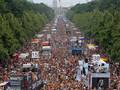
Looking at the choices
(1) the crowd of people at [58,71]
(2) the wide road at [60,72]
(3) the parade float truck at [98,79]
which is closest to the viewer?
(3) the parade float truck at [98,79]

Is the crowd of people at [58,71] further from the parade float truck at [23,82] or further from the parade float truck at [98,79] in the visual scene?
the parade float truck at [23,82]

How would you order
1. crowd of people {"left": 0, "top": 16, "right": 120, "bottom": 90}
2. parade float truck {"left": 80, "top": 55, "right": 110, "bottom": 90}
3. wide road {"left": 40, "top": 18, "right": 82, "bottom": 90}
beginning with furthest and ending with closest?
crowd of people {"left": 0, "top": 16, "right": 120, "bottom": 90} → wide road {"left": 40, "top": 18, "right": 82, "bottom": 90} → parade float truck {"left": 80, "top": 55, "right": 110, "bottom": 90}

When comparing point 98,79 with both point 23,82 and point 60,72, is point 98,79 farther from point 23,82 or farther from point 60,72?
point 60,72

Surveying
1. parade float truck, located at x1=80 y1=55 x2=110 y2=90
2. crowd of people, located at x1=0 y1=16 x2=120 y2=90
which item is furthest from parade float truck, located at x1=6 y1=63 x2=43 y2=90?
parade float truck, located at x1=80 y1=55 x2=110 y2=90

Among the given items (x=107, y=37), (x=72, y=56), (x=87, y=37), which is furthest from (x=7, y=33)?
(x=87, y=37)

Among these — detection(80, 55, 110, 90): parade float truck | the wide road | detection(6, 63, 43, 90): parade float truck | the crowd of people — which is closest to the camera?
detection(6, 63, 43, 90): parade float truck

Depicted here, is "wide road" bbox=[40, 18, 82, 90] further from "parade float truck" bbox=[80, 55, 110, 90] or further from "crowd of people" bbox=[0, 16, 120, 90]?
"parade float truck" bbox=[80, 55, 110, 90]

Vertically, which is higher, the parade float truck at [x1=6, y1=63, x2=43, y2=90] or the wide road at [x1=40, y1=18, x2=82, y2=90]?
the parade float truck at [x1=6, y1=63, x2=43, y2=90]

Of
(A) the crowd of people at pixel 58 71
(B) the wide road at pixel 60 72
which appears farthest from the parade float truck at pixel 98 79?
(B) the wide road at pixel 60 72

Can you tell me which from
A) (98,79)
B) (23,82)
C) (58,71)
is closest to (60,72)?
(58,71)

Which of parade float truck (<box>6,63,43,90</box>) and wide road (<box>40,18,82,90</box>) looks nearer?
parade float truck (<box>6,63,43,90</box>)

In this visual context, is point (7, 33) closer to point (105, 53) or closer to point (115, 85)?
point (105, 53)
